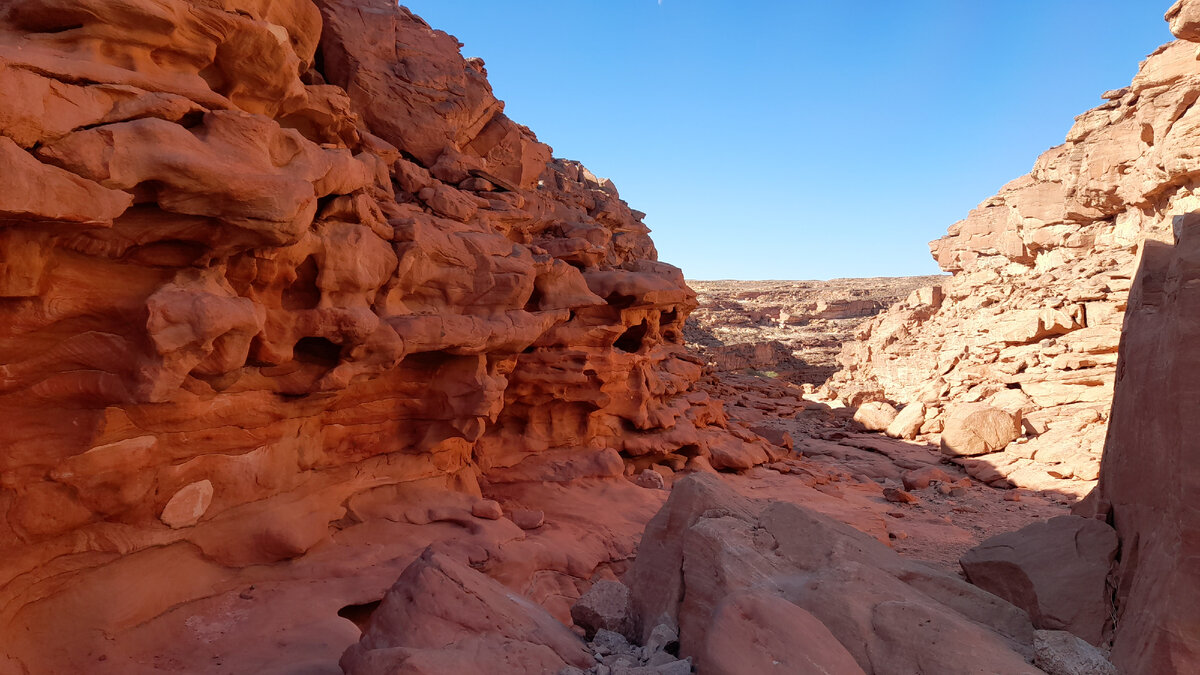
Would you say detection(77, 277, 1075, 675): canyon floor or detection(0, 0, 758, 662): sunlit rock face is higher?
detection(0, 0, 758, 662): sunlit rock face

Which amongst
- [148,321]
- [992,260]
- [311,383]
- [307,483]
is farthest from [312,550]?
[992,260]

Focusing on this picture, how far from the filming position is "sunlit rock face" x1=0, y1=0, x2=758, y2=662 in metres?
4.10

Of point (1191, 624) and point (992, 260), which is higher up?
point (992, 260)

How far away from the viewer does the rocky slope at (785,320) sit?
3503 cm

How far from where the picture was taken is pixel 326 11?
8859mm

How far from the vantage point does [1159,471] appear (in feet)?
10.8

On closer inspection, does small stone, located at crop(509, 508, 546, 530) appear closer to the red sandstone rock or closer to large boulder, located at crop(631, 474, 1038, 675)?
large boulder, located at crop(631, 474, 1038, 675)

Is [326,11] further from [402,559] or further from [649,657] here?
[649,657]

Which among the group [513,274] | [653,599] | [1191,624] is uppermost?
[513,274]

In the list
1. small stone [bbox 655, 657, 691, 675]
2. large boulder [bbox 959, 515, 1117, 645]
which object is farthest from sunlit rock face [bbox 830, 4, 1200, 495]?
small stone [bbox 655, 657, 691, 675]

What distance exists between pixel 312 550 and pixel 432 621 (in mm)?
3463

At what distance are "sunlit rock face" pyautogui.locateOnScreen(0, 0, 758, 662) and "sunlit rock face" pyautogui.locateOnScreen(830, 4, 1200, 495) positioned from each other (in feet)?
44.5

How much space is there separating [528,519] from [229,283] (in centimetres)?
516

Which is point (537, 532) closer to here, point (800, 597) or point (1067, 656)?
point (800, 597)
